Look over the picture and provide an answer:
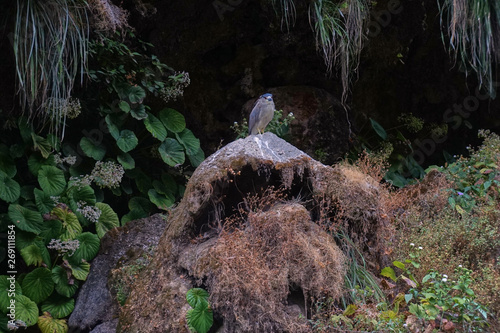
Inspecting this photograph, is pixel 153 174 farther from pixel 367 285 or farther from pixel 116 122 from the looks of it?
pixel 367 285

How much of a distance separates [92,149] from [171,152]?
70 cm

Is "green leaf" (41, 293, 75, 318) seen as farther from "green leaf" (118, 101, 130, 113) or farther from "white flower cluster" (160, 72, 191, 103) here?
"white flower cluster" (160, 72, 191, 103)

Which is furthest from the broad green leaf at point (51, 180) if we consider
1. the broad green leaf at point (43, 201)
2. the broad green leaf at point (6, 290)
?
the broad green leaf at point (6, 290)

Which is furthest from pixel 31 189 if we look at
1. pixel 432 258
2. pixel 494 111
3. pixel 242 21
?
pixel 494 111

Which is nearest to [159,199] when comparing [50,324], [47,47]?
[50,324]

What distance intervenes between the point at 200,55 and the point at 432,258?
3.10m

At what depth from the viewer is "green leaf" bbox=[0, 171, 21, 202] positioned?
13.5ft

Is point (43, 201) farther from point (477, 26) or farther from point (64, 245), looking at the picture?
point (477, 26)

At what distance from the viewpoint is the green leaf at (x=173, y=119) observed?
201 inches

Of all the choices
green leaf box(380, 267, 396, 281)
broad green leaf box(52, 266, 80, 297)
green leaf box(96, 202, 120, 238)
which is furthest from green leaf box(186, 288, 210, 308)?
green leaf box(96, 202, 120, 238)

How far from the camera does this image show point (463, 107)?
6566mm

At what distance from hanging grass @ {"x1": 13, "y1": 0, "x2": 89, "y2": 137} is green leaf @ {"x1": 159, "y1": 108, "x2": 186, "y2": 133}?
3.36ft

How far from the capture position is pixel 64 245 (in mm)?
4129

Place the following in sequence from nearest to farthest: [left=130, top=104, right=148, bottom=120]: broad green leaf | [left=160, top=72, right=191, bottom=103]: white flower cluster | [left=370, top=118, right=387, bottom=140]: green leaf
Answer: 1. [left=130, top=104, right=148, bottom=120]: broad green leaf
2. [left=160, top=72, right=191, bottom=103]: white flower cluster
3. [left=370, top=118, right=387, bottom=140]: green leaf
